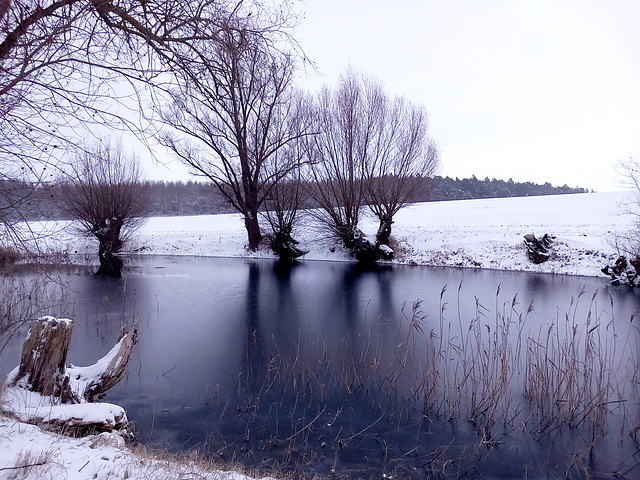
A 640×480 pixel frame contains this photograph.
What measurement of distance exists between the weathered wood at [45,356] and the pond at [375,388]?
774 millimetres

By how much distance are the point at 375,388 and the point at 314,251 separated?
58.2 ft

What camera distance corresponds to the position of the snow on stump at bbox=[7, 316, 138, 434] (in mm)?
4016

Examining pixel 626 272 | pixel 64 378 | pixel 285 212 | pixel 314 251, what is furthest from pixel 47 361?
pixel 314 251

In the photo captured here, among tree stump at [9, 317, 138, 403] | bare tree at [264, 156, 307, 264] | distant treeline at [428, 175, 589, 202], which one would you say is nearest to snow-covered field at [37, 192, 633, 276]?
bare tree at [264, 156, 307, 264]

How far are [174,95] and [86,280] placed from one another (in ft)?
48.3

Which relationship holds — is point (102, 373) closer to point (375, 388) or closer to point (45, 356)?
point (45, 356)

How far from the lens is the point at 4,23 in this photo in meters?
2.30

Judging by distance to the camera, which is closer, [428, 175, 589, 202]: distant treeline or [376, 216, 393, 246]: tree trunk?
[376, 216, 393, 246]: tree trunk

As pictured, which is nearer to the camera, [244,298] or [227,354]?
[227,354]

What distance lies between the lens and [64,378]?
4.76 meters

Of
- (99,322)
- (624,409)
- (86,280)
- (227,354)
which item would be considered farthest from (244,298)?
(624,409)

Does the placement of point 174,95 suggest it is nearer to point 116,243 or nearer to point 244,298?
point 244,298

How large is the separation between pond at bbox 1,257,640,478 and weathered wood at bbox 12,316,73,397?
0.77m

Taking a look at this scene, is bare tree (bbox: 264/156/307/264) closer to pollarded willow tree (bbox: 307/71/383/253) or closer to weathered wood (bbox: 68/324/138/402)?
pollarded willow tree (bbox: 307/71/383/253)
